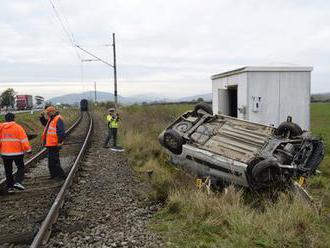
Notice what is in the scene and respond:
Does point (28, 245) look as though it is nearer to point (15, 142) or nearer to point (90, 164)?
point (15, 142)

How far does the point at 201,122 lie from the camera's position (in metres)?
9.16

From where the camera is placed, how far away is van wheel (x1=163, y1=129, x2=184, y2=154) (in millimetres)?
8641

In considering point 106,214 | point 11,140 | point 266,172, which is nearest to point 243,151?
point 266,172

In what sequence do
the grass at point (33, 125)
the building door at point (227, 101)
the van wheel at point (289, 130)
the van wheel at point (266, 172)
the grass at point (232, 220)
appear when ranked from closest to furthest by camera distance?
the grass at point (232, 220), the van wheel at point (266, 172), the van wheel at point (289, 130), the building door at point (227, 101), the grass at point (33, 125)

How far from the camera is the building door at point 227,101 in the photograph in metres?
14.5

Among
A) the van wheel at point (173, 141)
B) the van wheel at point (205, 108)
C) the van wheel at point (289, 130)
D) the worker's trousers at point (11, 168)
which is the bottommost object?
the worker's trousers at point (11, 168)

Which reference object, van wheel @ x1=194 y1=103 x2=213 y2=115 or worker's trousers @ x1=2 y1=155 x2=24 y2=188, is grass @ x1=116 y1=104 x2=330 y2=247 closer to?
van wheel @ x1=194 y1=103 x2=213 y2=115

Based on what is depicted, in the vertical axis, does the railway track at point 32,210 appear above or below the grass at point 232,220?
below

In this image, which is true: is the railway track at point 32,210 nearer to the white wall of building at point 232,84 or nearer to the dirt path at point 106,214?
the dirt path at point 106,214

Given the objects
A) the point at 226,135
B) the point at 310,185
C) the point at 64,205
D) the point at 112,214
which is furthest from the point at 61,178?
the point at 310,185

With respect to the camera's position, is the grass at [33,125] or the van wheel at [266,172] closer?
the van wheel at [266,172]

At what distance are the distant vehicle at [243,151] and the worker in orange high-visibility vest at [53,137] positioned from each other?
94.3 inches

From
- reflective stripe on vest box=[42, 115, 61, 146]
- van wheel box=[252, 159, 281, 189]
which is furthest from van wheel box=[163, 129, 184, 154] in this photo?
reflective stripe on vest box=[42, 115, 61, 146]

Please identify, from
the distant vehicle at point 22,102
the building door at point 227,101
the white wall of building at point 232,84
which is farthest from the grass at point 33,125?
the distant vehicle at point 22,102
